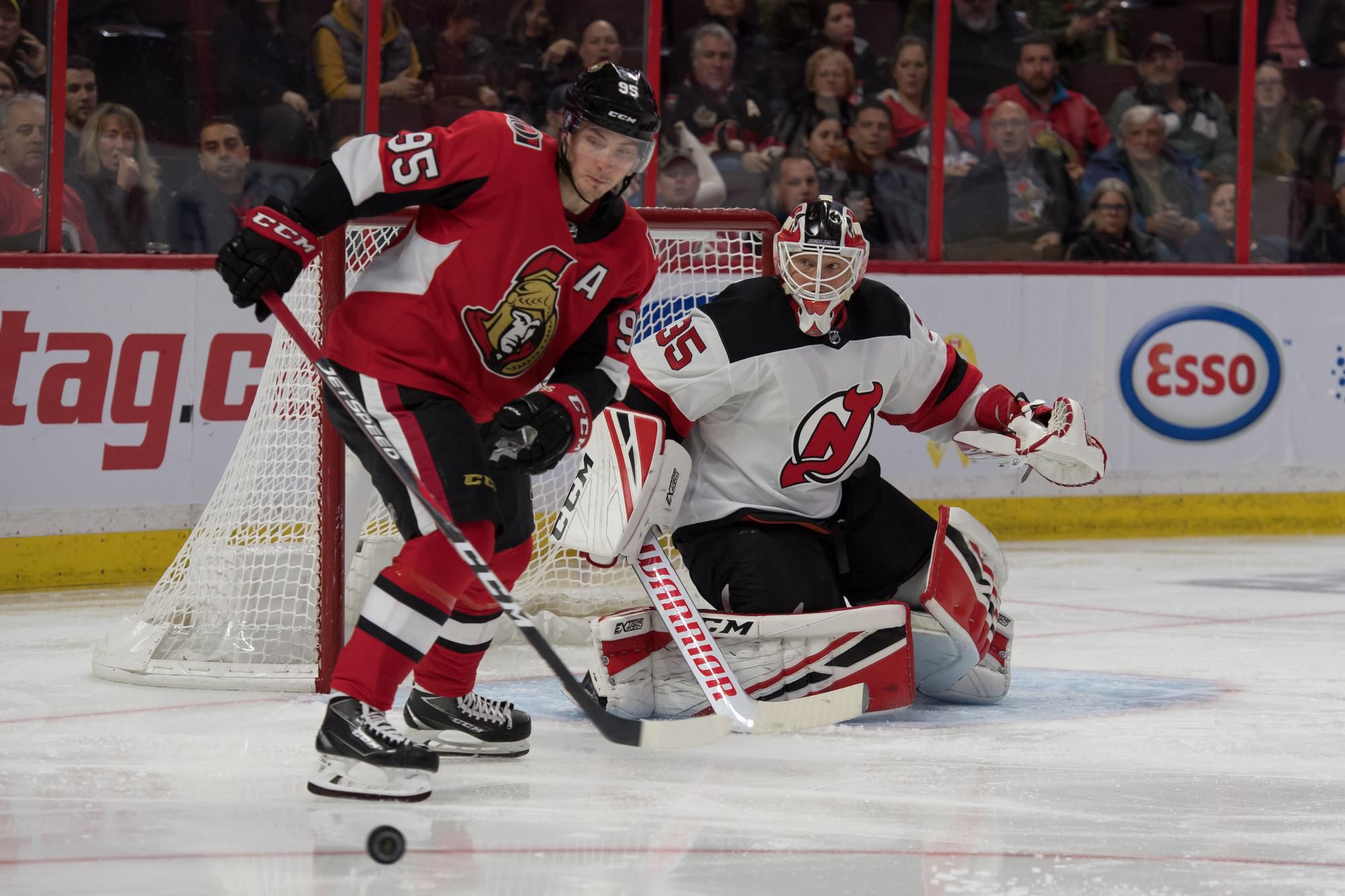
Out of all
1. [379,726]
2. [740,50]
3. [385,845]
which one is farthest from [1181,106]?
[385,845]

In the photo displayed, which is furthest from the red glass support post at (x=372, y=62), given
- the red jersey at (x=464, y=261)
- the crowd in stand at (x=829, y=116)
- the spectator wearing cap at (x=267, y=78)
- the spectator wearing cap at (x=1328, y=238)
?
the spectator wearing cap at (x=1328, y=238)

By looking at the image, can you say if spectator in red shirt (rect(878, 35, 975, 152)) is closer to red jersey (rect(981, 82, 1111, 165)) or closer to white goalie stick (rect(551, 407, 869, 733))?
red jersey (rect(981, 82, 1111, 165))

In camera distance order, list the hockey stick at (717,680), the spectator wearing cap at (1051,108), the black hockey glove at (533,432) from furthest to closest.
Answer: the spectator wearing cap at (1051,108), the hockey stick at (717,680), the black hockey glove at (533,432)

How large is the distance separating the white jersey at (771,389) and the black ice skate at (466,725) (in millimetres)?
633

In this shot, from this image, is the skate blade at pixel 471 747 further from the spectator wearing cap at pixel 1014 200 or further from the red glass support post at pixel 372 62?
the spectator wearing cap at pixel 1014 200

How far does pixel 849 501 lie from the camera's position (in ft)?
11.6

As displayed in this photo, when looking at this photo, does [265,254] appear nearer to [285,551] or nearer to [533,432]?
[533,432]

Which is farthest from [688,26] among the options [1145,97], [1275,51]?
[1275,51]

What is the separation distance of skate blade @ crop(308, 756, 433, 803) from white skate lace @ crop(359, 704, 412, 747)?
0.04 meters

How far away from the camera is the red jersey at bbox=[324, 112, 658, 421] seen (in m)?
2.65

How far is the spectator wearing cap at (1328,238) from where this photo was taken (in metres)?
6.82

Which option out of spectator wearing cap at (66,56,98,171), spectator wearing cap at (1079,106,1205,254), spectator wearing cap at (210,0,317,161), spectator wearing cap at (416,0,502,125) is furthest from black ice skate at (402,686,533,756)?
spectator wearing cap at (1079,106,1205,254)

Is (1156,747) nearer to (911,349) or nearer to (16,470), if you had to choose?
(911,349)

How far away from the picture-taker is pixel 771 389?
331cm
